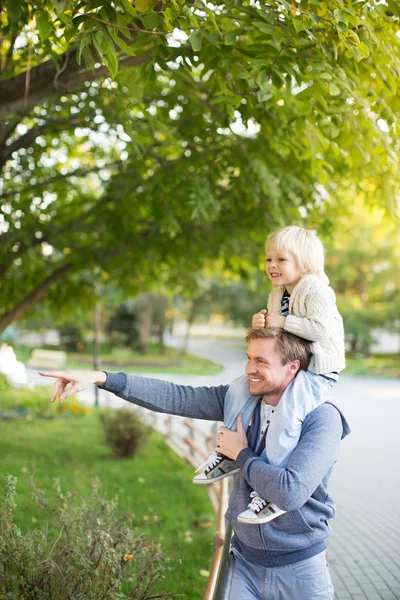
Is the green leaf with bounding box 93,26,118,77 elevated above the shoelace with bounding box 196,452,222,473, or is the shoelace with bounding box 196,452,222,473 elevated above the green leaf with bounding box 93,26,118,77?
the green leaf with bounding box 93,26,118,77

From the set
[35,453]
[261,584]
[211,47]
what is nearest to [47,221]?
[35,453]

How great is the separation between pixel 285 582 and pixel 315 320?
104 cm

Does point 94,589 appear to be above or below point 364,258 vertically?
below

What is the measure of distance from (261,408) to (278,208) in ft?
14.8

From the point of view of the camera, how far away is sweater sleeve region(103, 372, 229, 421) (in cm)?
270

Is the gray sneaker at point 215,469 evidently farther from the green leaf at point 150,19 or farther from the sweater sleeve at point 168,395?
the green leaf at point 150,19

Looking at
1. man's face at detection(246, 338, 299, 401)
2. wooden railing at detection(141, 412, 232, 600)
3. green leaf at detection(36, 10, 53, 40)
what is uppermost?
green leaf at detection(36, 10, 53, 40)

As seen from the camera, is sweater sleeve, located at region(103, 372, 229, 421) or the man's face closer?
the man's face

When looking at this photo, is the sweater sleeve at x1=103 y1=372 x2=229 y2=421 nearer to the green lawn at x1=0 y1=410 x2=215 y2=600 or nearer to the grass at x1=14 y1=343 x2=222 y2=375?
the green lawn at x1=0 y1=410 x2=215 y2=600

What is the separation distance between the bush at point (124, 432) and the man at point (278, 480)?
780cm

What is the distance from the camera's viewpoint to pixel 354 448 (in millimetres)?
13125

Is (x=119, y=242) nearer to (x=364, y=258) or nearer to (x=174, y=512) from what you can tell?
(x=174, y=512)

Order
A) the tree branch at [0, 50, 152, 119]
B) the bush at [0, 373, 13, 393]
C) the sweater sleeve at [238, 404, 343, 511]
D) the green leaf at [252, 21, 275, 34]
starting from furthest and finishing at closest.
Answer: the bush at [0, 373, 13, 393] → the tree branch at [0, 50, 152, 119] → the green leaf at [252, 21, 275, 34] → the sweater sleeve at [238, 404, 343, 511]

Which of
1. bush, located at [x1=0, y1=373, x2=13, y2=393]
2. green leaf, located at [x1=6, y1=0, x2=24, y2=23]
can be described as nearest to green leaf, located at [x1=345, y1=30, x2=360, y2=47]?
green leaf, located at [x1=6, y1=0, x2=24, y2=23]
